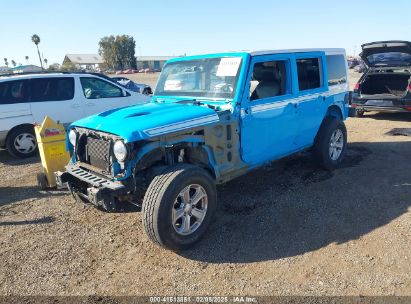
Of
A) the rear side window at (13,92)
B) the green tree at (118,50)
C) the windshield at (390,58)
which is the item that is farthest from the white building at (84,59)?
the windshield at (390,58)

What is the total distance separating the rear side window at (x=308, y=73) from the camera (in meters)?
5.14

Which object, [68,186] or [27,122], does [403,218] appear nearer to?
[68,186]

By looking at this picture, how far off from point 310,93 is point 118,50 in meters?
85.3

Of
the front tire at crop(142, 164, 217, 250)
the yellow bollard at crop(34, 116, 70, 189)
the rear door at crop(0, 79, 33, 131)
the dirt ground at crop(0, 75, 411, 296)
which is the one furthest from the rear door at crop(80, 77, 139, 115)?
the front tire at crop(142, 164, 217, 250)

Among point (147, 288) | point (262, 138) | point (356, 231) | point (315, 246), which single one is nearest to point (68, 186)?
point (147, 288)

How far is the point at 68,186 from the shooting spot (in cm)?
395

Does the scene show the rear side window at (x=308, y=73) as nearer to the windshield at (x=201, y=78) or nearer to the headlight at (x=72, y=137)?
the windshield at (x=201, y=78)

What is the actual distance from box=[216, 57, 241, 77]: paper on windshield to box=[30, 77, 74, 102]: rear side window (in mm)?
4762

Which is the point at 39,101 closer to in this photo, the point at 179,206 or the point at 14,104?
the point at 14,104

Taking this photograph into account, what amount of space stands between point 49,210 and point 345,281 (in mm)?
3844

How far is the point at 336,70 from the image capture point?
A: 5.99 metres

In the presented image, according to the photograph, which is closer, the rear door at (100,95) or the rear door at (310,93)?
the rear door at (310,93)

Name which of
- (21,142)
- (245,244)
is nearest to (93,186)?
(245,244)

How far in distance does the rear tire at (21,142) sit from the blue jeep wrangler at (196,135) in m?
3.92
